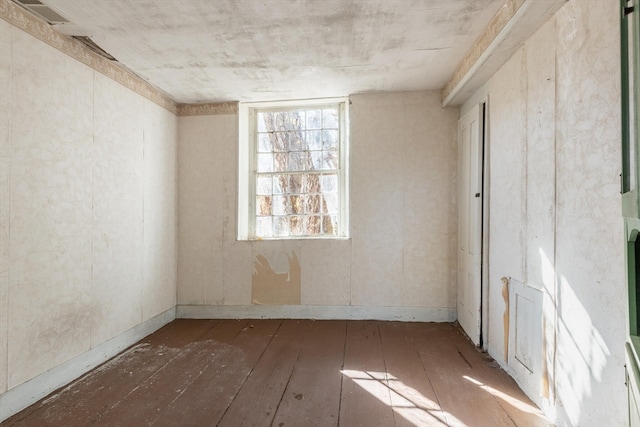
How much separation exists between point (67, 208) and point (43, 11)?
1.36 m

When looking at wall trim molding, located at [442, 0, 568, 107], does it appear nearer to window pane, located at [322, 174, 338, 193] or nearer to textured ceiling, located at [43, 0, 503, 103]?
textured ceiling, located at [43, 0, 503, 103]

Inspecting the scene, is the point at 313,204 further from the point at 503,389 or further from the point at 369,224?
the point at 503,389

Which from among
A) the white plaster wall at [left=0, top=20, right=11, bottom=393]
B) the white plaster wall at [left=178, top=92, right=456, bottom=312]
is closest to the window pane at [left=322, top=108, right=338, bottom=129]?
the white plaster wall at [left=178, top=92, right=456, bottom=312]

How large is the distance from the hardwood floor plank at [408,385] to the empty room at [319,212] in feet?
0.07

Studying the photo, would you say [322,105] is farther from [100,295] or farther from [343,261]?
[100,295]

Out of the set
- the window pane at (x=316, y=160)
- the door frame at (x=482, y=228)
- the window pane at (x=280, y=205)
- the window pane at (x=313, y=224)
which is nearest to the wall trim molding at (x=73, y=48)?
the window pane at (x=280, y=205)

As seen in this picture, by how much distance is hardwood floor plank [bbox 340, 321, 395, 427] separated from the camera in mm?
1930

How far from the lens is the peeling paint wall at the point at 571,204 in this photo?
1396 millimetres

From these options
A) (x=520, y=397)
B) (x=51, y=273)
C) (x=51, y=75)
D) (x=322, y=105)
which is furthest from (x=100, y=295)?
(x=520, y=397)

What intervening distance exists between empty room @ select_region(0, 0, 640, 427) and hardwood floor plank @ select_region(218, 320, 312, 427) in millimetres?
18

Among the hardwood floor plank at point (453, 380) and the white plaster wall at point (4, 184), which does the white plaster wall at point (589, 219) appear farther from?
the white plaster wall at point (4, 184)

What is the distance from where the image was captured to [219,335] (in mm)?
3285

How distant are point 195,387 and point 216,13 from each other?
2720 mm

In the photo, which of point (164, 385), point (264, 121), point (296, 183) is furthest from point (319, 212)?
point (164, 385)
